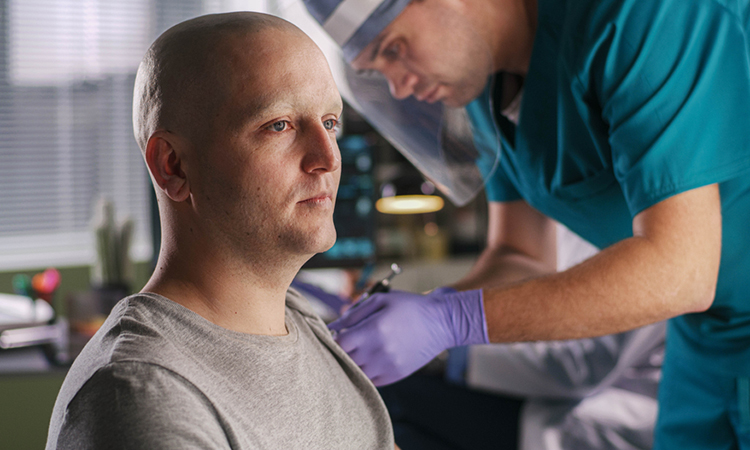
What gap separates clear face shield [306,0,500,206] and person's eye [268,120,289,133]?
44 centimetres

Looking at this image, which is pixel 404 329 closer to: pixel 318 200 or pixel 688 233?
pixel 318 200

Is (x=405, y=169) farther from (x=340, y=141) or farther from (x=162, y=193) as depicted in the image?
(x=162, y=193)

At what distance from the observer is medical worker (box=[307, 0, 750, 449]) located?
2.93 feet

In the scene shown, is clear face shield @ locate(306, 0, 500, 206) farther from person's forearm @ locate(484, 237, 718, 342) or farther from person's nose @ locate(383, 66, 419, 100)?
person's forearm @ locate(484, 237, 718, 342)

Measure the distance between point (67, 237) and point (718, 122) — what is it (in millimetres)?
2961

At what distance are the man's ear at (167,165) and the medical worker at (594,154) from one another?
16.4 inches

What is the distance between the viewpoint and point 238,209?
0.68 metres

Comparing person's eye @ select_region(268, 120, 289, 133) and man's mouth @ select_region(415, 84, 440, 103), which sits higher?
person's eye @ select_region(268, 120, 289, 133)

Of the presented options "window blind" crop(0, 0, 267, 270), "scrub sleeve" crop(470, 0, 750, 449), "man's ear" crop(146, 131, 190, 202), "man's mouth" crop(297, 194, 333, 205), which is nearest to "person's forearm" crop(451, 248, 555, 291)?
"scrub sleeve" crop(470, 0, 750, 449)

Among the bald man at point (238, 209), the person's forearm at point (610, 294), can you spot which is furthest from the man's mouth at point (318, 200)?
the person's forearm at point (610, 294)

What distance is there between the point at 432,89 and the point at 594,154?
35 cm

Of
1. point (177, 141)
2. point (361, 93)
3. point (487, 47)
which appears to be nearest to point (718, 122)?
point (487, 47)

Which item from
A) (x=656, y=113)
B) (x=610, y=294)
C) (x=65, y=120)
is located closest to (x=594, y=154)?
(x=656, y=113)

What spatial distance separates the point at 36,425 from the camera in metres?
2.50
